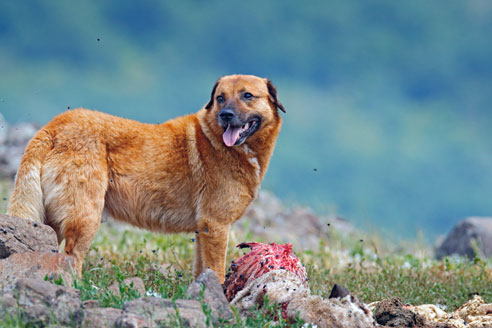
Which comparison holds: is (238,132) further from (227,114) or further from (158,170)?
(158,170)

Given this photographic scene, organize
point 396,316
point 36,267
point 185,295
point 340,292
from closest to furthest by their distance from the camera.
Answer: point 185,295, point 36,267, point 340,292, point 396,316

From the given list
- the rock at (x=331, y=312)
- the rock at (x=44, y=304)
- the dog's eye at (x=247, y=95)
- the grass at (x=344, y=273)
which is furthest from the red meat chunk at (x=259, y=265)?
the rock at (x=44, y=304)

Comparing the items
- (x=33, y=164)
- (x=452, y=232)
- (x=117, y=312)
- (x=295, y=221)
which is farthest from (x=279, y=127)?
(x=295, y=221)

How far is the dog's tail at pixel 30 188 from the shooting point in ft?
18.4

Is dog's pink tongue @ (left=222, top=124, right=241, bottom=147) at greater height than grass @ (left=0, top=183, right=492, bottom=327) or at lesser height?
greater

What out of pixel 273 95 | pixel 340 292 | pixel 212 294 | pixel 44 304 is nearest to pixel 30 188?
pixel 44 304

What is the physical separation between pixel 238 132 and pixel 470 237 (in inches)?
286

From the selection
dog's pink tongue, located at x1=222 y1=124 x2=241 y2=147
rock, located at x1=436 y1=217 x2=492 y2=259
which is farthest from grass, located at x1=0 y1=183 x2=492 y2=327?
rock, located at x1=436 y1=217 x2=492 y2=259

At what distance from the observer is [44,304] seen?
3.88 meters

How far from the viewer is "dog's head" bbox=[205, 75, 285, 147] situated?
6145 millimetres

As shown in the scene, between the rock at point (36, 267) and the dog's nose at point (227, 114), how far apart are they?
2.19 meters

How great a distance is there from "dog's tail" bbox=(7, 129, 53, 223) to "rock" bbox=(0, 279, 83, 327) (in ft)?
5.75

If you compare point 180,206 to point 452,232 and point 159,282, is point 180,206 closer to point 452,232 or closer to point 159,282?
point 159,282

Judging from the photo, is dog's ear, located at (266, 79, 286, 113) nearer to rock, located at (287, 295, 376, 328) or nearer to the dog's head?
the dog's head
